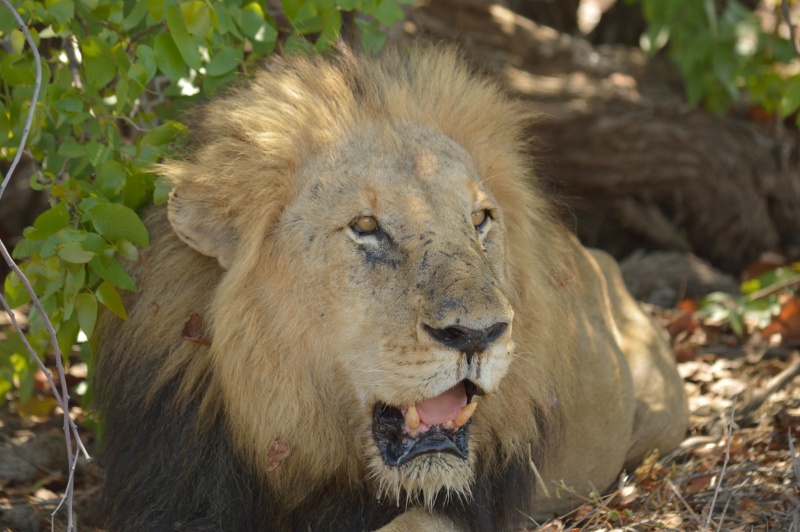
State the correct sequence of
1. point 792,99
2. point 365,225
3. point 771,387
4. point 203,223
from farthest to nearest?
point 771,387 → point 792,99 → point 203,223 → point 365,225

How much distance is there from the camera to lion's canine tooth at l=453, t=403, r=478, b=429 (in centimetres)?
275

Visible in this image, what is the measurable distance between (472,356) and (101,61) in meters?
1.64

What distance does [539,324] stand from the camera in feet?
10.4

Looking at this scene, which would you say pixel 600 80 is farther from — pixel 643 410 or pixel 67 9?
pixel 67 9

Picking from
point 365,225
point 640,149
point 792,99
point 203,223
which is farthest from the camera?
point 640,149

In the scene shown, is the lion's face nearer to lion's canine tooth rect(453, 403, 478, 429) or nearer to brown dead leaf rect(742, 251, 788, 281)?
lion's canine tooth rect(453, 403, 478, 429)

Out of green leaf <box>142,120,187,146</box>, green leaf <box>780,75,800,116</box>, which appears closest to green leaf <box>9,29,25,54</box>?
green leaf <box>142,120,187,146</box>

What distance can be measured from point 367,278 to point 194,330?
599mm

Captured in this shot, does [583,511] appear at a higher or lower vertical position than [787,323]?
lower

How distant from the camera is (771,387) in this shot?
14.8ft

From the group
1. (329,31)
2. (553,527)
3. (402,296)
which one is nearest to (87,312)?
(402,296)

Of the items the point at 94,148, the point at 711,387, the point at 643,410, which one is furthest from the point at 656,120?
the point at 94,148

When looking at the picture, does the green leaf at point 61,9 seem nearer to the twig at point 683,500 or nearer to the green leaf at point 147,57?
the green leaf at point 147,57

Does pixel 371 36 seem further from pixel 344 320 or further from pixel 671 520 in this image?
pixel 671 520
